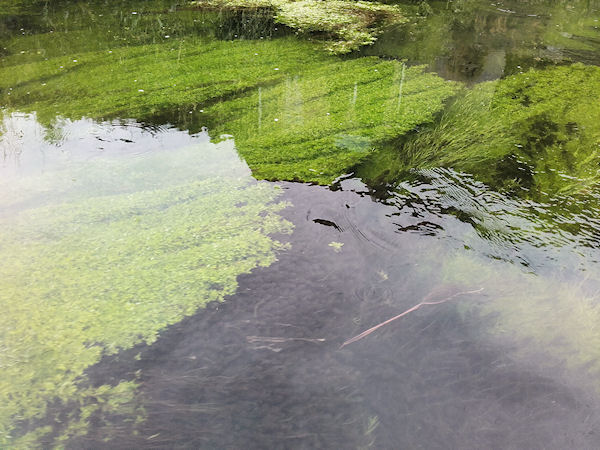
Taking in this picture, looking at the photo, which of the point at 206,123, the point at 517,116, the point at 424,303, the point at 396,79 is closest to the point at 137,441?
the point at 424,303

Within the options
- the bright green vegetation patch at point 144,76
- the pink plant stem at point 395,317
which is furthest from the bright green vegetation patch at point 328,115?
the pink plant stem at point 395,317

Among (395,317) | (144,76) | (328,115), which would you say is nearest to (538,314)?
(395,317)

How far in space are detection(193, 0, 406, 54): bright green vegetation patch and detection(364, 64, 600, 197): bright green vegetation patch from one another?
5.28ft

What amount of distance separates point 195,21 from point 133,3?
1.19 meters

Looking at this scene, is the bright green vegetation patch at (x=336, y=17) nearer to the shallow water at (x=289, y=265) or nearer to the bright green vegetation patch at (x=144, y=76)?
the bright green vegetation patch at (x=144, y=76)

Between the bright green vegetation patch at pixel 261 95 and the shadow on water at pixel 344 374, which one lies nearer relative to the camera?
the shadow on water at pixel 344 374

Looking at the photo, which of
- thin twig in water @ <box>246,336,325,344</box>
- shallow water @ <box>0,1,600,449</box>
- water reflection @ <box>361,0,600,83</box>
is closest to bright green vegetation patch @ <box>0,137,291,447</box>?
shallow water @ <box>0,1,600,449</box>

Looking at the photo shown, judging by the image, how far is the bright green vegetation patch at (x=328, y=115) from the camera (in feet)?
9.01

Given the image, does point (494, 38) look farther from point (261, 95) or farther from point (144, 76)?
point (144, 76)

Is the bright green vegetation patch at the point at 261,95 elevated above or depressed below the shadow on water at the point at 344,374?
above

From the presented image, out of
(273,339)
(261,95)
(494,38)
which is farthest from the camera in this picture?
(494,38)

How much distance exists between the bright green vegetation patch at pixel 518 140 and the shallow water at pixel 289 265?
0.06 feet

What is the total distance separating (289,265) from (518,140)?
1785 mm

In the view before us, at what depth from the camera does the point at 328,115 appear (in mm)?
3215
